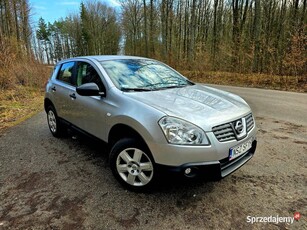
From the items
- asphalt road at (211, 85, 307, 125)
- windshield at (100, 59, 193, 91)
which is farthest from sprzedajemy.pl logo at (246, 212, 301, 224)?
asphalt road at (211, 85, 307, 125)

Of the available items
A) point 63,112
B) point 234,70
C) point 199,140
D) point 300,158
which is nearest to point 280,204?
point 199,140

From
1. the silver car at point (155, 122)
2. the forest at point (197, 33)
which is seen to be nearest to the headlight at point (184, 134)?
A: the silver car at point (155, 122)

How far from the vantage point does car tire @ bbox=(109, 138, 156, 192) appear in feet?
8.87

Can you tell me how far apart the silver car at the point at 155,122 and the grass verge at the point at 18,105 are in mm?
4060

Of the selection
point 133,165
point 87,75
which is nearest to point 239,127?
point 133,165

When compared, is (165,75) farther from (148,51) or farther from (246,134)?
(148,51)

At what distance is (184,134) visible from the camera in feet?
7.95

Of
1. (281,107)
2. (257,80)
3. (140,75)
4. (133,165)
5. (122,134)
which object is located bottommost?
(281,107)

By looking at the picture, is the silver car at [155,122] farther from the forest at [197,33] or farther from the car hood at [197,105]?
the forest at [197,33]

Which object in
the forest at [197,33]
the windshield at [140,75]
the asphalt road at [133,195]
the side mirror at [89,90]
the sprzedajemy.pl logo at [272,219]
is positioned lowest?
the sprzedajemy.pl logo at [272,219]

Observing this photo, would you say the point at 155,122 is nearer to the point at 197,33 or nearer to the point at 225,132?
the point at 225,132

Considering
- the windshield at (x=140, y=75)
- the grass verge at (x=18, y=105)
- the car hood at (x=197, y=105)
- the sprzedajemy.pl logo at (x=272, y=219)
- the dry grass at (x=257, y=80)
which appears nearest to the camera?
the sprzedajemy.pl logo at (x=272, y=219)

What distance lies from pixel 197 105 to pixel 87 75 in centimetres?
202

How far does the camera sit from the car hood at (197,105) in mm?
2512
